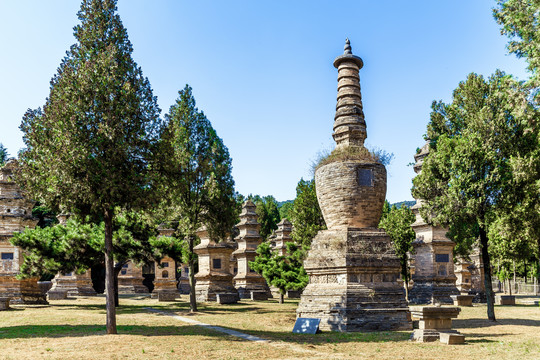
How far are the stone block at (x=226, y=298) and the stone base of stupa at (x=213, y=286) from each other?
36cm

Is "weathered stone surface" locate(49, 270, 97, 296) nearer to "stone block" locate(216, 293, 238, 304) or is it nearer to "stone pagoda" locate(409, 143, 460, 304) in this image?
→ "stone block" locate(216, 293, 238, 304)

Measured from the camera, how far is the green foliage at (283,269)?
1179 inches

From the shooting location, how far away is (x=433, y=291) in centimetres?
2886

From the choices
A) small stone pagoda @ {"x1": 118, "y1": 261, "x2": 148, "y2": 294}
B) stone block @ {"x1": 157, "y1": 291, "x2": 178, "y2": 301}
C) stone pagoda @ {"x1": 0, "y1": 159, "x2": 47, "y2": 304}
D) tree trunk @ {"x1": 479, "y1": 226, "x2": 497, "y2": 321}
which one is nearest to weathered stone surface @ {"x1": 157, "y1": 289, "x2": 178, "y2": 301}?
stone block @ {"x1": 157, "y1": 291, "x2": 178, "y2": 301}

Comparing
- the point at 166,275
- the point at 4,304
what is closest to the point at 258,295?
the point at 166,275

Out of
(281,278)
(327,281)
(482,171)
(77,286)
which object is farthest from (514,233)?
(77,286)

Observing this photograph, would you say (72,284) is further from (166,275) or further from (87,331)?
(87,331)

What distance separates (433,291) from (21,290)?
2399 centimetres

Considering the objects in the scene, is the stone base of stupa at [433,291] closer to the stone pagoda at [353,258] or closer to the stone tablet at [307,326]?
the stone pagoda at [353,258]

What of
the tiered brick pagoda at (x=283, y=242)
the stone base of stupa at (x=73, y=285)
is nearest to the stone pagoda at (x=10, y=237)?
the stone base of stupa at (x=73, y=285)

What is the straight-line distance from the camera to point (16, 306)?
26.8m

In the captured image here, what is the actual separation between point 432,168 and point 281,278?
13.3 m

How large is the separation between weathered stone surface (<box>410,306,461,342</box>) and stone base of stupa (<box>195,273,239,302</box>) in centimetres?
1889

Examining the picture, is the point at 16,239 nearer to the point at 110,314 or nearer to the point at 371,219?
the point at 110,314
